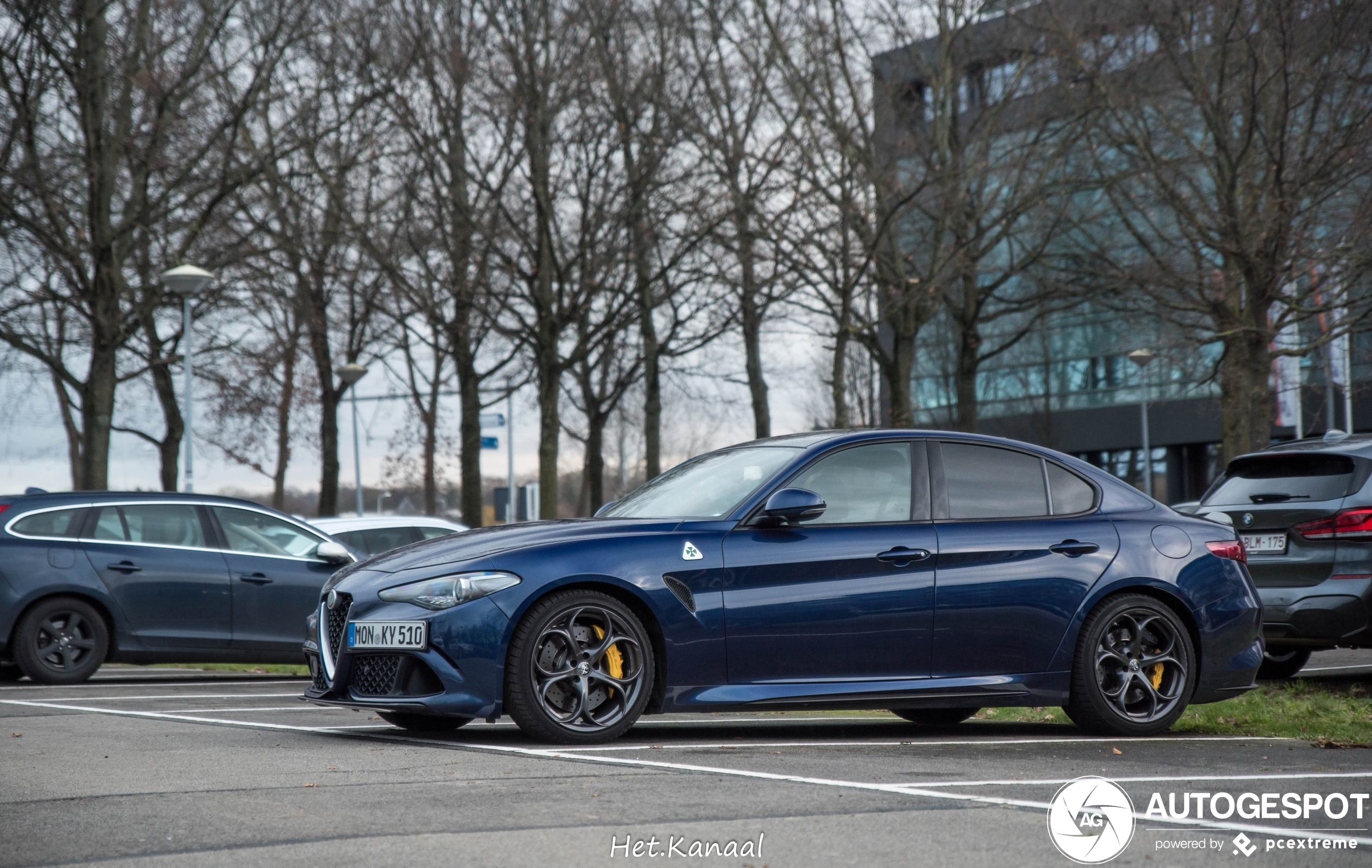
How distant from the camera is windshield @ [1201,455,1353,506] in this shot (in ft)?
32.5

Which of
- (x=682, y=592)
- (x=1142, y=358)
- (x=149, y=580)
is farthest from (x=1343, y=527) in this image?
(x=1142, y=358)

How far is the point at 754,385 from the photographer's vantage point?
32.0 m

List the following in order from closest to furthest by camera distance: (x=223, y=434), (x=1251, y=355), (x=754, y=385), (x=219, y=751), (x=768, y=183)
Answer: (x=219, y=751) → (x=1251, y=355) → (x=768, y=183) → (x=754, y=385) → (x=223, y=434)

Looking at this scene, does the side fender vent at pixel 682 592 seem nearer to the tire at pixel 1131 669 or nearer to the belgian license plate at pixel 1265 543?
the tire at pixel 1131 669

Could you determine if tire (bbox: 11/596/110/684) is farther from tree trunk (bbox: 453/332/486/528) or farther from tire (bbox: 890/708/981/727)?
tree trunk (bbox: 453/332/486/528)

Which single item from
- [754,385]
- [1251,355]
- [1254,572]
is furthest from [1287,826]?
[754,385]

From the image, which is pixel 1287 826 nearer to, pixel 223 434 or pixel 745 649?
pixel 745 649

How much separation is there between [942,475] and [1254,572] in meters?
3.51

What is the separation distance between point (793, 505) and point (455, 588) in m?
1.58

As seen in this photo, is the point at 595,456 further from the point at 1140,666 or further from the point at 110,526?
the point at 1140,666

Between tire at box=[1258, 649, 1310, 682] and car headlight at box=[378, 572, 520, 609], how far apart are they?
23.4 feet

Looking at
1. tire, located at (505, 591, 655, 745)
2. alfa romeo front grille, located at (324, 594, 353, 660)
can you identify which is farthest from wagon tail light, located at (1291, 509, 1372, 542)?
alfa romeo front grille, located at (324, 594, 353, 660)

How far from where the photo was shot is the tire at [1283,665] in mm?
11609

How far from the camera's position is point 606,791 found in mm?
5277
